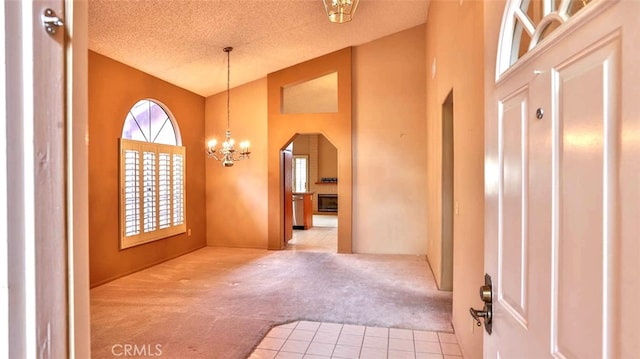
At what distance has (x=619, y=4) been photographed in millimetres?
617

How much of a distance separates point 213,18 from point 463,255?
148 inches

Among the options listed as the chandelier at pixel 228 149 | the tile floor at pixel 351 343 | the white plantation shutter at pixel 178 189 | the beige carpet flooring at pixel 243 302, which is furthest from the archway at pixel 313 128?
the tile floor at pixel 351 343

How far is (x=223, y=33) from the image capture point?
4.64 metres

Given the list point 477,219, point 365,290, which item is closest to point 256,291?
point 365,290

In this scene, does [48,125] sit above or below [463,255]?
above

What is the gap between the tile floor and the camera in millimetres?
2830

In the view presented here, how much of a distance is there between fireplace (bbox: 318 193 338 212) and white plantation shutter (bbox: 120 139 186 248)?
7.48m

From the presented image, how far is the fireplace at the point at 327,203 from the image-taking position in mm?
13373

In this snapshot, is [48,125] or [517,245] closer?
[48,125]

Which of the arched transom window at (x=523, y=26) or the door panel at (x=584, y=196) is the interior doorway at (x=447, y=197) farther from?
the door panel at (x=584, y=196)

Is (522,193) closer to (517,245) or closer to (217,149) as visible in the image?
(517,245)

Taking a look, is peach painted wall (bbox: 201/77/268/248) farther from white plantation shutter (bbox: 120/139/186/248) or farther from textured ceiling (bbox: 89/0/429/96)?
white plantation shutter (bbox: 120/139/186/248)

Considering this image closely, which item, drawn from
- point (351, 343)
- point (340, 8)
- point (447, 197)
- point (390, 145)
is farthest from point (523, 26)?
point (390, 145)

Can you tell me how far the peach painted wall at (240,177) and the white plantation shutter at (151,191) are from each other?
2.76 feet
